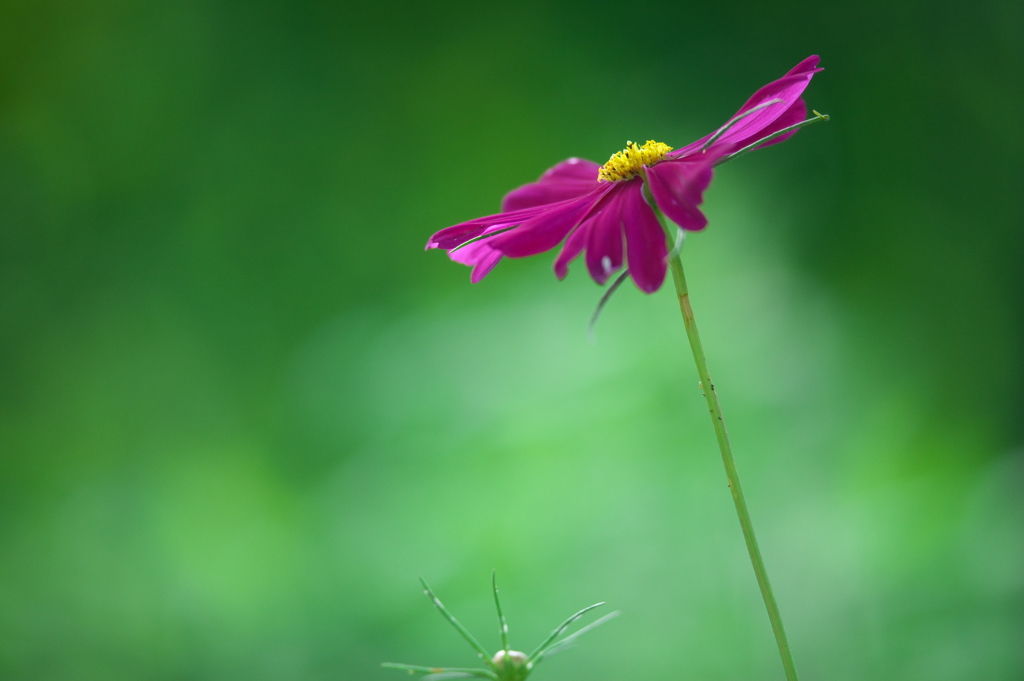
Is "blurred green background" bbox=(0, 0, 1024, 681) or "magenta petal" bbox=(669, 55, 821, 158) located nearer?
"magenta petal" bbox=(669, 55, 821, 158)

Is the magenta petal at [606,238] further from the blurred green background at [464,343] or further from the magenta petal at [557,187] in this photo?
the blurred green background at [464,343]

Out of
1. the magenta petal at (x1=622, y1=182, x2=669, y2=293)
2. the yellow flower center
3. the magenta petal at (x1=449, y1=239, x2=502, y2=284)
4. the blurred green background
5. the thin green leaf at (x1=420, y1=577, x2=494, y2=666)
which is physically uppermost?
the blurred green background

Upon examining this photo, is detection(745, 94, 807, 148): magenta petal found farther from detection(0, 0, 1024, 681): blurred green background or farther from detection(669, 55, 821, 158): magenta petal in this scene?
detection(0, 0, 1024, 681): blurred green background

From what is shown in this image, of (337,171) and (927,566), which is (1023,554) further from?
(337,171)

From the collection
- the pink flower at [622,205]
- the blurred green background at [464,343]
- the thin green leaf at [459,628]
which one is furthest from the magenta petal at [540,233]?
the blurred green background at [464,343]

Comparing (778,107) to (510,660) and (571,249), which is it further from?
(510,660)

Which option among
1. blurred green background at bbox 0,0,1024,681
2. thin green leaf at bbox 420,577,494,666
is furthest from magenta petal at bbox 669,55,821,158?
blurred green background at bbox 0,0,1024,681

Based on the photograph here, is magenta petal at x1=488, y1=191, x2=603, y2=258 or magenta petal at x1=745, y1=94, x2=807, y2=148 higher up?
magenta petal at x1=745, y1=94, x2=807, y2=148

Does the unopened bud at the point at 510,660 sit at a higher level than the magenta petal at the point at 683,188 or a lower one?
lower
